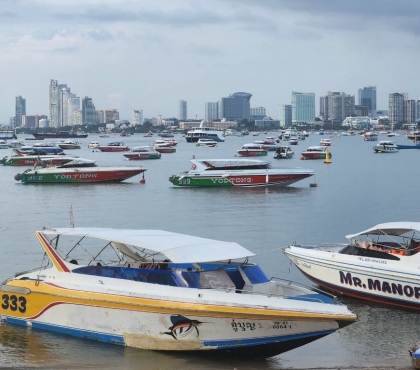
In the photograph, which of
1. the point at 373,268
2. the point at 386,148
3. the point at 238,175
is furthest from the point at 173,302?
the point at 386,148

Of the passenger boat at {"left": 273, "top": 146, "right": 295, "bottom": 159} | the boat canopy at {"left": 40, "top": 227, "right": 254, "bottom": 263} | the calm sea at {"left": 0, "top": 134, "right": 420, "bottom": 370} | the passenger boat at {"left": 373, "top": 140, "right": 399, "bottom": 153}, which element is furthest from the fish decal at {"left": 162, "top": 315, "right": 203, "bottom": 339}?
the passenger boat at {"left": 373, "top": 140, "right": 399, "bottom": 153}

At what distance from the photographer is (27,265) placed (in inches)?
1094

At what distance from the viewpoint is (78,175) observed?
217 ft

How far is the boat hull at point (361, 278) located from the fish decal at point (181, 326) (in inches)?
257

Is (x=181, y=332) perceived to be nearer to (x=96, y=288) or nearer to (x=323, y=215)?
(x=96, y=288)

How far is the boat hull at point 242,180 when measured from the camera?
198 feet

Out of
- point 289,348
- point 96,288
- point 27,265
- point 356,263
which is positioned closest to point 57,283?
point 96,288

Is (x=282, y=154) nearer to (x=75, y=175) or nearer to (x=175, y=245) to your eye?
(x=75, y=175)

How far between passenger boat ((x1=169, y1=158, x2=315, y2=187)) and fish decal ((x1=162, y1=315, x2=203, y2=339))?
44.0m

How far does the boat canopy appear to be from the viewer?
17.0 meters

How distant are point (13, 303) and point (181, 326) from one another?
4460 millimetres

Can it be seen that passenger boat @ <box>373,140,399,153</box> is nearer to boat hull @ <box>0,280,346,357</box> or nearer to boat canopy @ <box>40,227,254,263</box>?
boat canopy @ <box>40,227,254,263</box>

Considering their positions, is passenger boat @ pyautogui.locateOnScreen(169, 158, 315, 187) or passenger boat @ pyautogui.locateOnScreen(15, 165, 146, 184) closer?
passenger boat @ pyautogui.locateOnScreen(169, 158, 315, 187)

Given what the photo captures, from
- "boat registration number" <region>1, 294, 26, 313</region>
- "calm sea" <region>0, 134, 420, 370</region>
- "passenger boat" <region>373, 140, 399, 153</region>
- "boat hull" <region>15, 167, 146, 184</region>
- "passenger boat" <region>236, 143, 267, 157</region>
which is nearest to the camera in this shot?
"calm sea" <region>0, 134, 420, 370</region>
